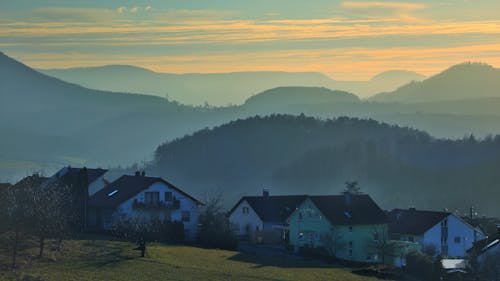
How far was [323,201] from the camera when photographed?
7412cm

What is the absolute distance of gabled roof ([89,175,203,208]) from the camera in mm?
68375

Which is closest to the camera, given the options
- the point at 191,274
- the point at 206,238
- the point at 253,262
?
the point at 191,274

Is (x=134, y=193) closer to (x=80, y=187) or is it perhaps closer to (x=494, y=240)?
(x=80, y=187)

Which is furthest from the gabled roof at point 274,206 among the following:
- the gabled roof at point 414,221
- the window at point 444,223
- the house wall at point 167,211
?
the window at point 444,223

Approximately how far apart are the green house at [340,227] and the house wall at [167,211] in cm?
747

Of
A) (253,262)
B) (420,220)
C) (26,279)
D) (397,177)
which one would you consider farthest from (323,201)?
(397,177)

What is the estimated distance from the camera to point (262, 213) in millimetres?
81188

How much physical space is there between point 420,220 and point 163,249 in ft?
89.4

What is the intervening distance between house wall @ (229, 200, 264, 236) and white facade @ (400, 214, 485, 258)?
1229 cm

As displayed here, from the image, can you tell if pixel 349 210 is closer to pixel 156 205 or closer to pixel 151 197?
pixel 156 205

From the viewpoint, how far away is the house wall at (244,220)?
80.9 meters

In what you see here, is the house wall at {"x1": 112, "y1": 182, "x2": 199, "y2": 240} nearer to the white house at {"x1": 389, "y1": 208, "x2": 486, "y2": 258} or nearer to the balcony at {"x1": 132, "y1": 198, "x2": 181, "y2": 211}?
the balcony at {"x1": 132, "y1": 198, "x2": 181, "y2": 211}

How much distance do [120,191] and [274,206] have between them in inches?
667

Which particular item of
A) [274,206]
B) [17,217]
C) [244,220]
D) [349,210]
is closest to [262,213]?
[274,206]
